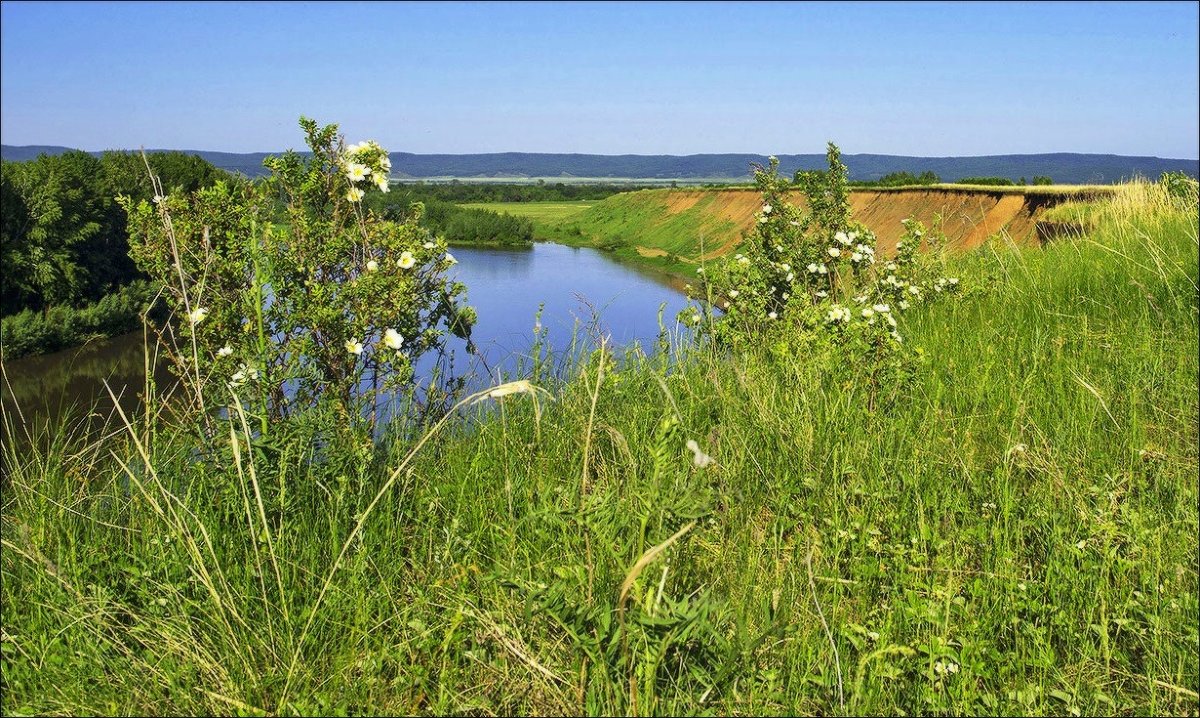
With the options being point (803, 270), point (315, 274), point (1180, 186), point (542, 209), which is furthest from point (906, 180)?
point (542, 209)

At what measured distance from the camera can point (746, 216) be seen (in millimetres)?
29641

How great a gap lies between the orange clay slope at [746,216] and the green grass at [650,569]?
6.37 ft

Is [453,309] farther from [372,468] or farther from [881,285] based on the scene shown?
[881,285]

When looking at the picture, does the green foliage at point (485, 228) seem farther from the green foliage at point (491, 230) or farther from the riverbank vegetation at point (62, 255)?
the riverbank vegetation at point (62, 255)

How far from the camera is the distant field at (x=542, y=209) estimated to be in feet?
221

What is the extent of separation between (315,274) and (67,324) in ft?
94.7

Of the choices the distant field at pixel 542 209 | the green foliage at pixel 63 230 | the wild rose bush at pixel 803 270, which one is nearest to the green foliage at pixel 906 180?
the wild rose bush at pixel 803 270

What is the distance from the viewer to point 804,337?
171 inches

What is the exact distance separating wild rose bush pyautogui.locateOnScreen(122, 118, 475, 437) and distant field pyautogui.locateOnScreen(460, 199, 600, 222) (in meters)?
58.4

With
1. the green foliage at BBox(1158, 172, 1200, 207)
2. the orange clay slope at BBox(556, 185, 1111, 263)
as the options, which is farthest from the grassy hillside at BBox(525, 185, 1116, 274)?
the green foliage at BBox(1158, 172, 1200, 207)

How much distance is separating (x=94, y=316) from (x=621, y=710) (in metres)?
32.6

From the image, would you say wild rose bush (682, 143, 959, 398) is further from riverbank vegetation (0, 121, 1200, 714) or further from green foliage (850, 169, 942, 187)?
green foliage (850, 169, 942, 187)

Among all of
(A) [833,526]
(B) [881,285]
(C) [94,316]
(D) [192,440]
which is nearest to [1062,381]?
(A) [833,526]

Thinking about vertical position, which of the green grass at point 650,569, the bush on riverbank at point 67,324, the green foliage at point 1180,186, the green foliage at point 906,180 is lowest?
the bush on riverbank at point 67,324
